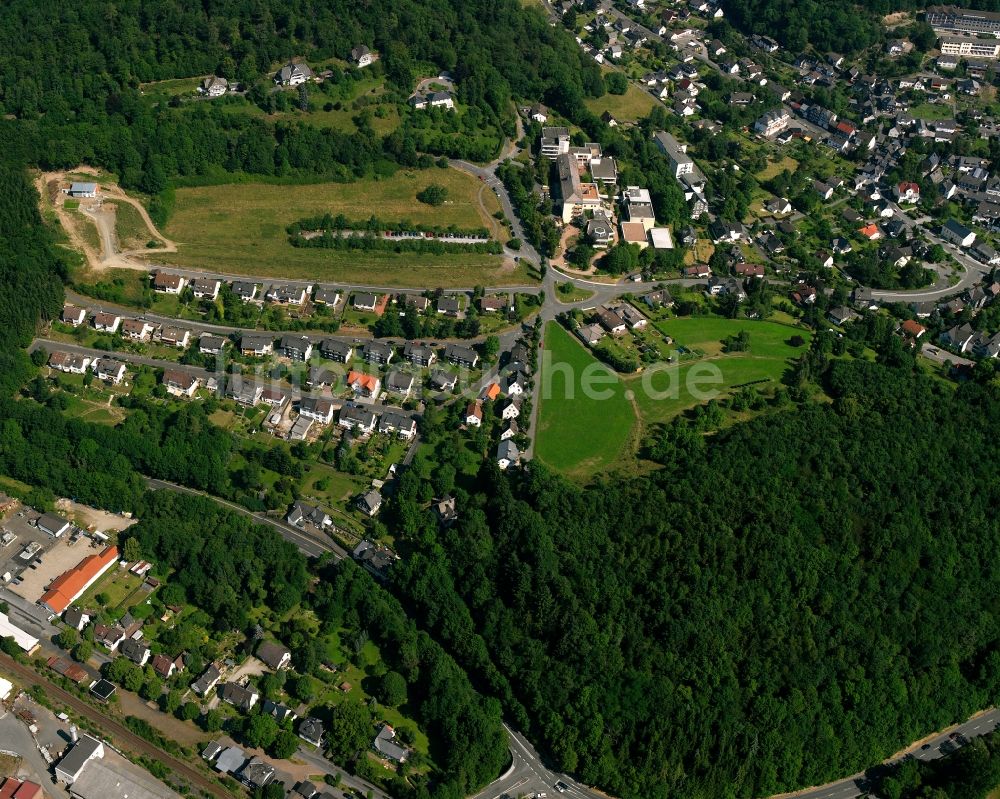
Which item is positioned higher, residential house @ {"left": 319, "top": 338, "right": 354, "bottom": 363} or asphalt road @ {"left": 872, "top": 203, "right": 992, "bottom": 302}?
residential house @ {"left": 319, "top": 338, "right": 354, "bottom": 363}

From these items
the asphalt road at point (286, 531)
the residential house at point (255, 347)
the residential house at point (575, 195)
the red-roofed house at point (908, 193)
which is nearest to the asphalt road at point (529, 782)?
the asphalt road at point (286, 531)

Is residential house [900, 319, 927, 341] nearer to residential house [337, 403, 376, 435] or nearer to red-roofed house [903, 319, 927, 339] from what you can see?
red-roofed house [903, 319, 927, 339]

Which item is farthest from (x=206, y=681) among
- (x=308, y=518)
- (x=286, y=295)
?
(x=286, y=295)

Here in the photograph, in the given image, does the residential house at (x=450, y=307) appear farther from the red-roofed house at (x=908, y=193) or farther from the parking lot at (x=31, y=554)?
the red-roofed house at (x=908, y=193)

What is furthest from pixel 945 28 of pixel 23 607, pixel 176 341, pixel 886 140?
pixel 23 607

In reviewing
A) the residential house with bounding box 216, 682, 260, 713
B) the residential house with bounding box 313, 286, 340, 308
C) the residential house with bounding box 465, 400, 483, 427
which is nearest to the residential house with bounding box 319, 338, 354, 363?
the residential house with bounding box 313, 286, 340, 308

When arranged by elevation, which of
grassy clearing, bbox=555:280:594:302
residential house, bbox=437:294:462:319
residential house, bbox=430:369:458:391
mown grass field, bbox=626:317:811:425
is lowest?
mown grass field, bbox=626:317:811:425

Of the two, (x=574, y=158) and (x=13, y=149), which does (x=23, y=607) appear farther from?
(x=574, y=158)
